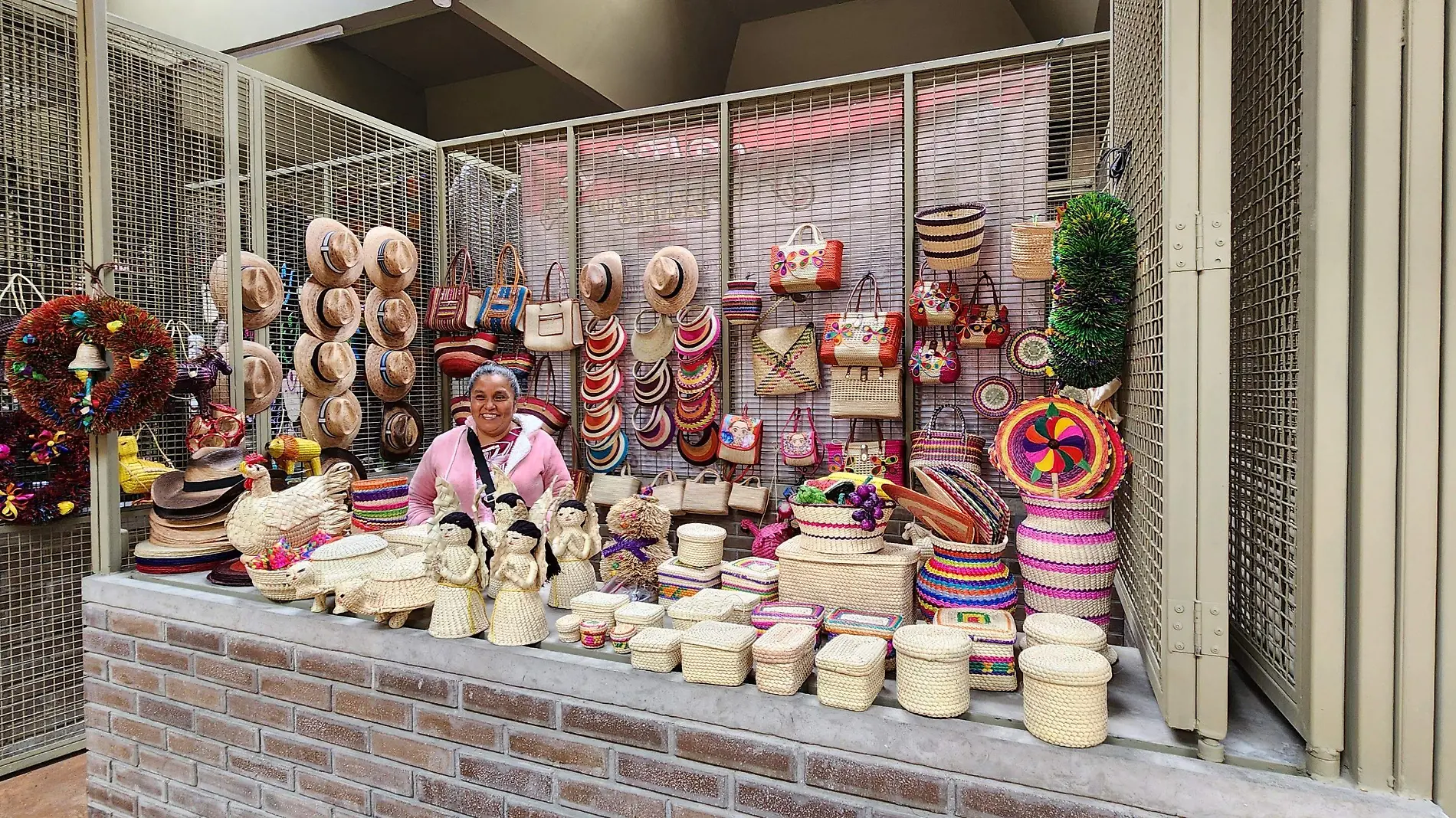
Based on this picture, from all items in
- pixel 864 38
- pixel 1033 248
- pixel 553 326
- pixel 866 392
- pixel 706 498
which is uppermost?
pixel 864 38

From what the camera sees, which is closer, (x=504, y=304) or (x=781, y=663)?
(x=781, y=663)

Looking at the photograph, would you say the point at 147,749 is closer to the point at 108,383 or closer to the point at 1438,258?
the point at 108,383

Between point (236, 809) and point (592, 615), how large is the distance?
1.11 metres

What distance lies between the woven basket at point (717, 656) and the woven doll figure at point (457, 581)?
50cm

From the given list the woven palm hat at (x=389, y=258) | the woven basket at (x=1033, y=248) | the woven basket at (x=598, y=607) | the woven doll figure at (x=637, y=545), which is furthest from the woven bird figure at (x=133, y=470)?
the woven basket at (x=1033, y=248)

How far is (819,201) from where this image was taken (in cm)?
404

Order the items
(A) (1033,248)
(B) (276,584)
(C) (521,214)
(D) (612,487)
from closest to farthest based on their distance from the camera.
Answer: (B) (276,584)
(A) (1033,248)
(D) (612,487)
(C) (521,214)

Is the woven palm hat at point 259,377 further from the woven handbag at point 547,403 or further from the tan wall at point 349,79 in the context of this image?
the tan wall at point 349,79

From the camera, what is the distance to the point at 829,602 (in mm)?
1532

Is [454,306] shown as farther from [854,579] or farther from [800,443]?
[854,579]

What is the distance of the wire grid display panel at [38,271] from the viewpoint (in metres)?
2.84

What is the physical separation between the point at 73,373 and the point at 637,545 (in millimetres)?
1648

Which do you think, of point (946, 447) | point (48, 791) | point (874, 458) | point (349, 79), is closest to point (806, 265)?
point (874, 458)

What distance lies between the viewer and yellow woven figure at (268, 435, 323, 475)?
3.39 metres
